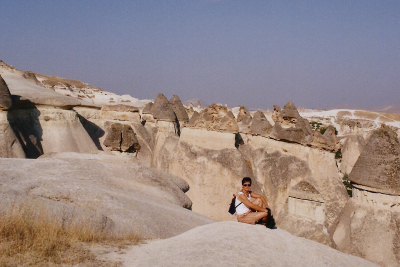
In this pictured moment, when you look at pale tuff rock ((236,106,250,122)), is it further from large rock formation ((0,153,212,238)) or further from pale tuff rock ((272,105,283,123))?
large rock formation ((0,153,212,238))

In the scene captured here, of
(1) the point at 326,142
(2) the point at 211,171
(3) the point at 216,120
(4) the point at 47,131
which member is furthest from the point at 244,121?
(4) the point at 47,131

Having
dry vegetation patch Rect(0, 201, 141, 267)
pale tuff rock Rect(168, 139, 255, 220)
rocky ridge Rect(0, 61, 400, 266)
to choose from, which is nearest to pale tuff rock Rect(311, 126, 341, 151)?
rocky ridge Rect(0, 61, 400, 266)

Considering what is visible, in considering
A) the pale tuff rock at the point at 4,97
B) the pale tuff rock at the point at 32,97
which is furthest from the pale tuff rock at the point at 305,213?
the pale tuff rock at the point at 32,97

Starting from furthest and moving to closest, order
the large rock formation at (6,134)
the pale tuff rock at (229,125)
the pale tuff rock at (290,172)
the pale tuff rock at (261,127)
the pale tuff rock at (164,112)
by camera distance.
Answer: the pale tuff rock at (164,112)
the pale tuff rock at (261,127)
the pale tuff rock at (229,125)
the large rock formation at (6,134)
the pale tuff rock at (290,172)

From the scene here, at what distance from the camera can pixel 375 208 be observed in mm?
5918

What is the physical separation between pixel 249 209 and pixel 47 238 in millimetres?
2252

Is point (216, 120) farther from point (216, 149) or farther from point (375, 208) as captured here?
point (375, 208)

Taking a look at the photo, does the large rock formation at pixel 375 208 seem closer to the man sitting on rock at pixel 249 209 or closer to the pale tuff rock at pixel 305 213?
the pale tuff rock at pixel 305 213

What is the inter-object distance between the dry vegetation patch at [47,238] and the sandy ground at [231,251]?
0.22 metres

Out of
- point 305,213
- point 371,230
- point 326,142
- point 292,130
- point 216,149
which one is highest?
point 292,130

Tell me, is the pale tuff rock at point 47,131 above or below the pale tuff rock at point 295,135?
below

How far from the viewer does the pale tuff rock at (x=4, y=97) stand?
787cm

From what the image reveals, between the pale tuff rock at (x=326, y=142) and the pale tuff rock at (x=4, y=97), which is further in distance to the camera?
the pale tuff rock at (x=326, y=142)

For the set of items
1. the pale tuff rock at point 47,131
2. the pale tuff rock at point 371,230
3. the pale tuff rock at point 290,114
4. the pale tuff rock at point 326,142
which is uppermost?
the pale tuff rock at point 290,114
